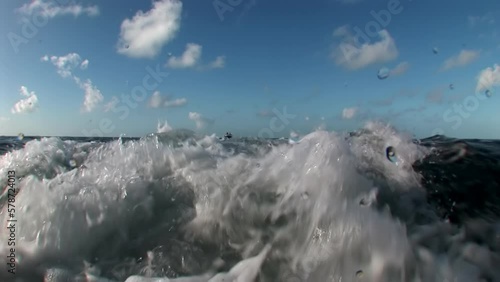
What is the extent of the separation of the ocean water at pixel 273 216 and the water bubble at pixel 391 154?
0.02 m

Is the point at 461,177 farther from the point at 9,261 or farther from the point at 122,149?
the point at 9,261

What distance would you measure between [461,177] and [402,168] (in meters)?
0.76

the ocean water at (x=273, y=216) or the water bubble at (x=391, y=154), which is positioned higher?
the water bubble at (x=391, y=154)

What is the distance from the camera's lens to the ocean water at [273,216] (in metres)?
2.94

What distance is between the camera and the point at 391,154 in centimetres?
440

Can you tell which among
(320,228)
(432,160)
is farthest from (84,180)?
(432,160)

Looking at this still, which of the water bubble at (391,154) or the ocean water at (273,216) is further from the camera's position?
the water bubble at (391,154)

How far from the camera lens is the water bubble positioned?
169 inches

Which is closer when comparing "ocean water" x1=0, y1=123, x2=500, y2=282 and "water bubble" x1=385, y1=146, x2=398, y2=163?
"ocean water" x1=0, y1=123, x2=500, y2=282

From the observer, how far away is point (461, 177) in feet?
13.4

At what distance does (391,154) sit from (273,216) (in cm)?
202

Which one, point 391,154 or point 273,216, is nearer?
point 273,216

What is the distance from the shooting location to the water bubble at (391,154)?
4285mm

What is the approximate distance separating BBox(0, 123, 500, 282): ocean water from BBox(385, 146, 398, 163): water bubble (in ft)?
0.07
